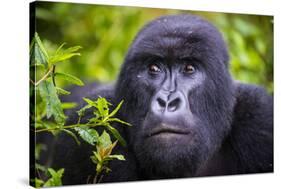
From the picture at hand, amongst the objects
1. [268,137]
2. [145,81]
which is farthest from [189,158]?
[268,137]

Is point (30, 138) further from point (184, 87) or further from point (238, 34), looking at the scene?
point (238, 34)

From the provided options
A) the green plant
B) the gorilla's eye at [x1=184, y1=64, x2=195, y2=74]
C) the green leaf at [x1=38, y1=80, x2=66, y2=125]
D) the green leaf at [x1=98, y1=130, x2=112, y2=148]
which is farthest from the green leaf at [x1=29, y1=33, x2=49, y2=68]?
the gorilla's eye at [x1=184, y1=64, x2=195, y2=74]

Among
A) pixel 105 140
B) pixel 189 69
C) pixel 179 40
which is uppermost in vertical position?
pixel 179 40

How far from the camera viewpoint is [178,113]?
12.8ft

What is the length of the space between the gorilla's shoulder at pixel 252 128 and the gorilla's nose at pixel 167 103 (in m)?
0.80

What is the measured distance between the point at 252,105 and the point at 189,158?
2.91ft

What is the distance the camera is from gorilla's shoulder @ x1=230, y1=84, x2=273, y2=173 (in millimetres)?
4551

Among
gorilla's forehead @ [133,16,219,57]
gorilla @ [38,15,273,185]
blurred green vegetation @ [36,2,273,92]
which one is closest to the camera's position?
gorilla @ [38,15,273,185]

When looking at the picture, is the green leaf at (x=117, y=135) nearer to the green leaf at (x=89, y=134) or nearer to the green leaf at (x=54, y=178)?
the green leaf at (x=89, y=134)

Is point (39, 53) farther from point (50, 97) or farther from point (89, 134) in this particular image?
point (89, 134)

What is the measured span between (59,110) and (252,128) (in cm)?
168

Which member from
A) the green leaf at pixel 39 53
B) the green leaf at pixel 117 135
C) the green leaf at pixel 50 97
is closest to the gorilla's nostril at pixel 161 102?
the green leaf at pixel 117 135

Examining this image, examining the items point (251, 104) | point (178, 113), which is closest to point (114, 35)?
point (251, 104)

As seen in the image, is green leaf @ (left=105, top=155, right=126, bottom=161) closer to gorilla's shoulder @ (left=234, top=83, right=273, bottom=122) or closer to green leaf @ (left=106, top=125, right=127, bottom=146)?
green leaf @ (left=106, top=125, right=127, bottom=146)
